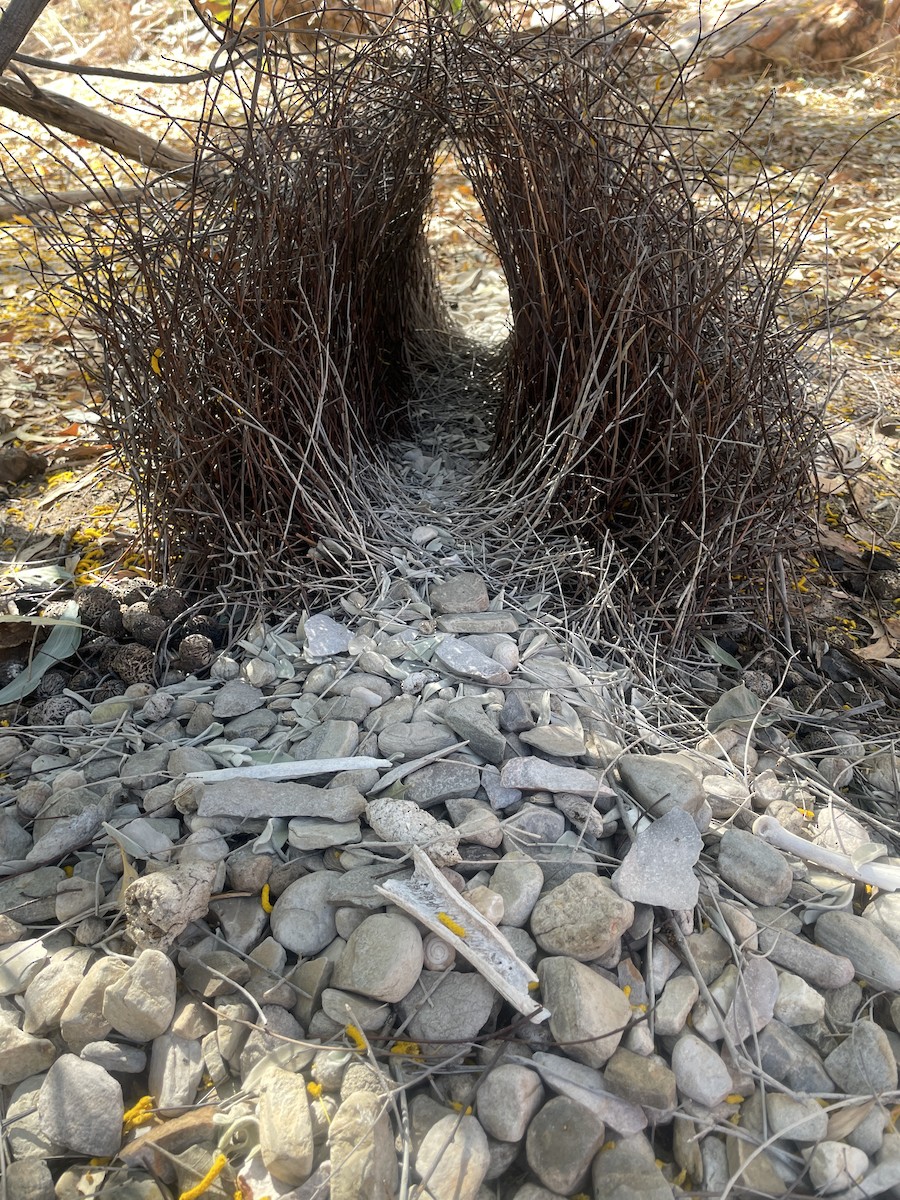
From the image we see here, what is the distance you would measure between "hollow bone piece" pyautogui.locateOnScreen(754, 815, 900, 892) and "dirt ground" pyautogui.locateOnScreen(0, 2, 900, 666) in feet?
2.23

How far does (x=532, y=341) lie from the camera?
188 centimetres

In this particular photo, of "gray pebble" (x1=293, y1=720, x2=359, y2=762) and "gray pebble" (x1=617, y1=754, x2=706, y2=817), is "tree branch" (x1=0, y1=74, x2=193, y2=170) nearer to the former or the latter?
"gray pebble" (x1=293, y1=720, x2=359, y2=762)

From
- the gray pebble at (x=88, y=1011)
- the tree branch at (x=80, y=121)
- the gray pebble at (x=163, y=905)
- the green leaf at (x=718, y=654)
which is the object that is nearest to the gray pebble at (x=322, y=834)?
the gray pebble at (x=163, y=905)

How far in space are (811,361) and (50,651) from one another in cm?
188

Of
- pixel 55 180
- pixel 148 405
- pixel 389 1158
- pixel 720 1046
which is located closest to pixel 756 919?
pixel 720 1046

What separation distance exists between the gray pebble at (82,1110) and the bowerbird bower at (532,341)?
2.87 feet

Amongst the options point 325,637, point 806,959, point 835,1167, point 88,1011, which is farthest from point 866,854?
point 88,1011

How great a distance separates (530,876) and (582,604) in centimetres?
65

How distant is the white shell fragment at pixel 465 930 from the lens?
3.30 ft

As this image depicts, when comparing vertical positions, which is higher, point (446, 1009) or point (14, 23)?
point (14, 23)

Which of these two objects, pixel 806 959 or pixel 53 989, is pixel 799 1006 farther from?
pixel 53 989

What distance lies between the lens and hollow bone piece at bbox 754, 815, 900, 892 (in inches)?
45.9

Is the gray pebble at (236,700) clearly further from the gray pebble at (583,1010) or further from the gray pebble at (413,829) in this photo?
the gray pebble at (583,1010)

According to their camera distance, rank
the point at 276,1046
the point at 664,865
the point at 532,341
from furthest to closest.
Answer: the point at 532,341 → the point at 664,865 → the point at 276,1046
